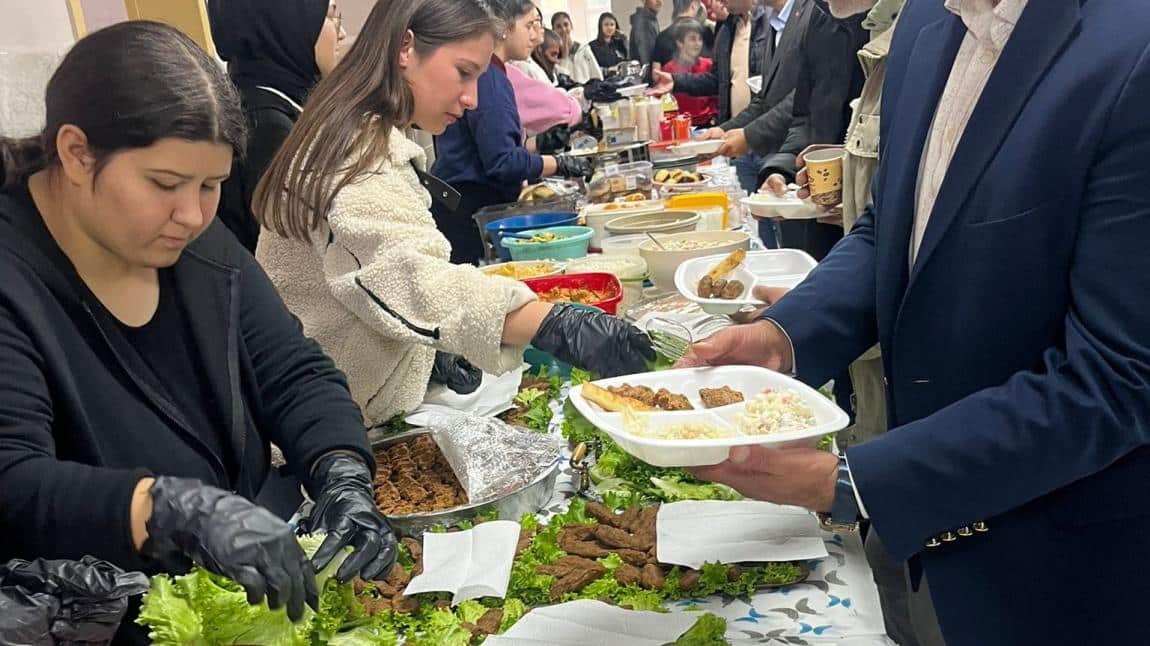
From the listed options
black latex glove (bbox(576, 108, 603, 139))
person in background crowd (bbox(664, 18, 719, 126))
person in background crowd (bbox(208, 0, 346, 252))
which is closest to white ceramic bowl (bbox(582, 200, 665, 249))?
person in background crowd (bbox(208, 0, 346, 252))

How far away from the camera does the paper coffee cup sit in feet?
6.45

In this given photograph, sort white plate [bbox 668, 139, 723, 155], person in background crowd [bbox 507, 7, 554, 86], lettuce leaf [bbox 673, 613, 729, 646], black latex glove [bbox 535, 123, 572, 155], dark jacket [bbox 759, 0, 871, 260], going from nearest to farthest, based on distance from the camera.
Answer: lettuce leaf [bbox 673, 613, 729, 646] → dark jacket [bbox 759, 0, 871, 260] → white plate [bbox 668, 139, 723, 155] → person in background crowd [bbox 507, 7, 554, 86] → black latex glove [bbox 535, 123, 572, 155]

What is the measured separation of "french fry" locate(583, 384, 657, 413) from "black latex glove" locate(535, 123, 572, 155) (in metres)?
4.04

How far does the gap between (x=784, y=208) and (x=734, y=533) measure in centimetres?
114

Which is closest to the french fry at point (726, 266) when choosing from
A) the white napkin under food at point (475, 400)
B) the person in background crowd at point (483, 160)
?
the white napkin under food at point (475, 400)

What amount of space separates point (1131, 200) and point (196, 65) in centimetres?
107

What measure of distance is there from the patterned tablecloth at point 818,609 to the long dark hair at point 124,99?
901mm

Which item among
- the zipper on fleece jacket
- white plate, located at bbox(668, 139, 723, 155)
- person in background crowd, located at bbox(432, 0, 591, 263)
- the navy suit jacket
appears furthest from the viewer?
white plate, located at bbox(668, 139, 723, 155)

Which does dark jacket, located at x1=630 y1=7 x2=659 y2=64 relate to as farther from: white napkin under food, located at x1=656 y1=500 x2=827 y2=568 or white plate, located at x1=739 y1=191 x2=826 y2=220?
white napkin under food, located at x1=656 y1=500 x2=827 y2=568

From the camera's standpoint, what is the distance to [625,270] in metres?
2.39

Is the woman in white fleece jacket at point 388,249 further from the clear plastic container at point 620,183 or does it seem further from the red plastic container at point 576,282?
the clear plastic container at point 620,183

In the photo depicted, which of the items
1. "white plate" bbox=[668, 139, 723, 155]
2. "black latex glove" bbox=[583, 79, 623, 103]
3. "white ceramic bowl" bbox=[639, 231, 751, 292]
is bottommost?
"black latex glove" bbox=[583, 79, 623, 103]

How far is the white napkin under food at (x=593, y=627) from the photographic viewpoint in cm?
113

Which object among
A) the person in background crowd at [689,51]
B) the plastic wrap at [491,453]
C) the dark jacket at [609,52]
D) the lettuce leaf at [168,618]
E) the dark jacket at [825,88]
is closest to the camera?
the lettuce leaf at [168,618]
